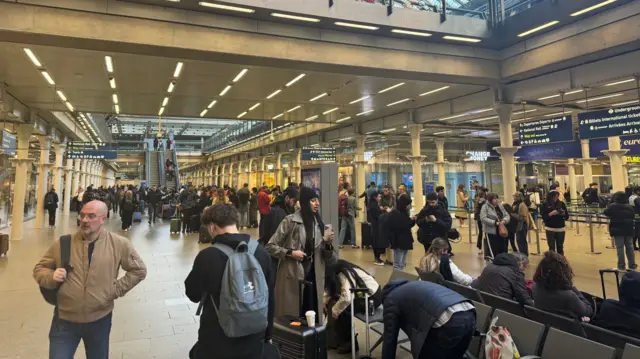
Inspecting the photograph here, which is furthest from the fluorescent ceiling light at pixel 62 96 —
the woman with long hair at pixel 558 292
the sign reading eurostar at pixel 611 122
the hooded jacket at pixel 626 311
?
the sign reading eurostar at pixel 611 122

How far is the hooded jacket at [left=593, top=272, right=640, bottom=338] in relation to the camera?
261 cm

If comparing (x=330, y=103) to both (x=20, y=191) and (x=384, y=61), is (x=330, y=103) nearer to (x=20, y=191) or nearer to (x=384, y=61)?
(x=384, y=61)

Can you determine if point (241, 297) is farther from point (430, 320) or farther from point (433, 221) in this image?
point (433, 221)

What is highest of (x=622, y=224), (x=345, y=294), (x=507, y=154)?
(x=507, y=154)

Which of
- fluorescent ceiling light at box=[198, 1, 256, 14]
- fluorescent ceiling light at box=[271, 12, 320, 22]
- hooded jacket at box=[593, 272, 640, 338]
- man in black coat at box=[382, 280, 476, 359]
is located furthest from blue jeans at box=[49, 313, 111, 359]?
fluorescent ceiling light at box=[271, 12, 320, 22]

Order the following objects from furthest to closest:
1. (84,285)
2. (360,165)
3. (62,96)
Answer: (360,165)
(62,96)
(84,285)

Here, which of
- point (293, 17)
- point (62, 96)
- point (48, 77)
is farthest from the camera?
point (62, 96)

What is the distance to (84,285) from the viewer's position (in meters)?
2.41

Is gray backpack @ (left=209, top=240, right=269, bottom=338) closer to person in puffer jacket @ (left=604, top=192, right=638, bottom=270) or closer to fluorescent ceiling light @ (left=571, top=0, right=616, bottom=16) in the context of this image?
person in puffer jacket @ (left=604, top=192, right=638, bottom=270)

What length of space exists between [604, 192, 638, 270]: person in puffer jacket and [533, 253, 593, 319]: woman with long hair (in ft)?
18.2

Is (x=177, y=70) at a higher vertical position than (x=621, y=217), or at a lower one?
higher

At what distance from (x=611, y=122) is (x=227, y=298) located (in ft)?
33.5

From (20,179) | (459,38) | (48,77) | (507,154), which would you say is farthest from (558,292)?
(20,179)

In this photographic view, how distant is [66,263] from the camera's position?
239cm
